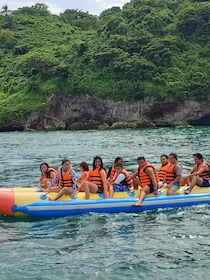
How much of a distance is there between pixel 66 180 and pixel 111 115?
4272cm

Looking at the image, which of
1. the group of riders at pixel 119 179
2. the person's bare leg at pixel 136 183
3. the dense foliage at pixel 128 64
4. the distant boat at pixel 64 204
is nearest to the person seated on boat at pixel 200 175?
the group of riders at pixel 119 179

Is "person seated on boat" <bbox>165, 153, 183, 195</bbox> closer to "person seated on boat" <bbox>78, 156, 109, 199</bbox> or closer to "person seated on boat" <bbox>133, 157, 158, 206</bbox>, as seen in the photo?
"person seated on boat" <bbox>133, 157, 158, 206</bbox>

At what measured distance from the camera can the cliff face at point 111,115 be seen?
52.5 m

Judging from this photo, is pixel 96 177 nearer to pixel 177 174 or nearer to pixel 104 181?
pixel 104 181

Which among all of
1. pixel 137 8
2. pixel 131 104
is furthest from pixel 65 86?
pixel 137 8

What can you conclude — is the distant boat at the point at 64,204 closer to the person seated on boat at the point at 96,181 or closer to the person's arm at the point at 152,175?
the person seated on boat at the point at 96,181

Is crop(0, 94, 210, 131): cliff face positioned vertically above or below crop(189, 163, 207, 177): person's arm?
above

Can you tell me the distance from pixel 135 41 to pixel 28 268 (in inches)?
2090

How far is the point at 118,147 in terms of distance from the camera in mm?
27609

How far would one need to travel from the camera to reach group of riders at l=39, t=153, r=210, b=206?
1085cm

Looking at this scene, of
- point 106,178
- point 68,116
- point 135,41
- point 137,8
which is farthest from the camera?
point 137,8

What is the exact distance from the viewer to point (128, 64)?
2130 inches

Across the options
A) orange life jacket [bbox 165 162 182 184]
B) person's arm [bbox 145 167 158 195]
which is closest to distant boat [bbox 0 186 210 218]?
person's arm [bbox 145 167 158 195]

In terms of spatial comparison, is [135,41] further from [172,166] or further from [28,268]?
[28,268]
